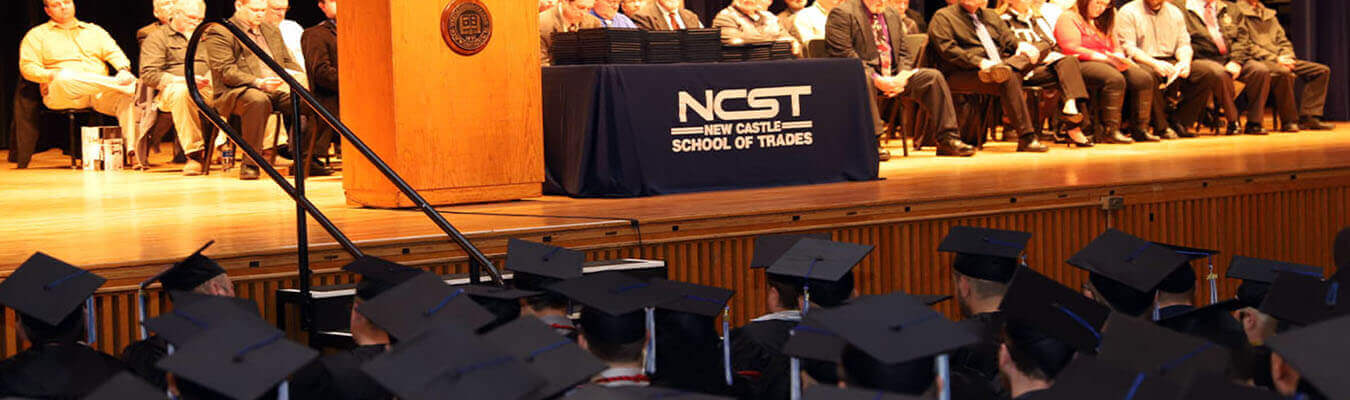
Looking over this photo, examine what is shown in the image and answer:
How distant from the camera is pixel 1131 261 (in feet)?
13.1

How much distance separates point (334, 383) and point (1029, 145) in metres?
6.46

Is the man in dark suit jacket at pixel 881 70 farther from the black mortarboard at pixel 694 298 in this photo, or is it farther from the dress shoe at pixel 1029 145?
the black mortarboard at pixel 694 298

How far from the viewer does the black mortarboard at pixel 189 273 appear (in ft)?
12.6

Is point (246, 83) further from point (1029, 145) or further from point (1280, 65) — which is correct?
point (1280, 65)

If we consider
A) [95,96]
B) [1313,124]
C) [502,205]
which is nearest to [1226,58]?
[1313,124]

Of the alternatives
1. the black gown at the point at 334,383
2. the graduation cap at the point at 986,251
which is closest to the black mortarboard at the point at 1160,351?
the graduation cap at the point at 986,251

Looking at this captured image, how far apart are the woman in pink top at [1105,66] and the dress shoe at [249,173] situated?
5050mm

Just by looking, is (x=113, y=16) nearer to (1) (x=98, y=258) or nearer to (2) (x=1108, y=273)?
(1) (x=98, y=258)

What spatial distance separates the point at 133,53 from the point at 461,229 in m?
8.99

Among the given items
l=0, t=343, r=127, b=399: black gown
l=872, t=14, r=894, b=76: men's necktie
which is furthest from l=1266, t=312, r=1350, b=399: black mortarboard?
l=872, t=14, r=894, b=76: men's necktie

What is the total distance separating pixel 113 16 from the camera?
12727mm

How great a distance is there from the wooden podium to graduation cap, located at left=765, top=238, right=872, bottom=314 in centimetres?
191

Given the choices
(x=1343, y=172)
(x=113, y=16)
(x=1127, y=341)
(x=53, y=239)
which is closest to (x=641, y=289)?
(x=1127, y=341)

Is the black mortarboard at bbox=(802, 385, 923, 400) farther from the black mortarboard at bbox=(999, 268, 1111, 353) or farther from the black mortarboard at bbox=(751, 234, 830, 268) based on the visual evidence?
the black mortarboard at bbox=(751, 234, 830, 268)
